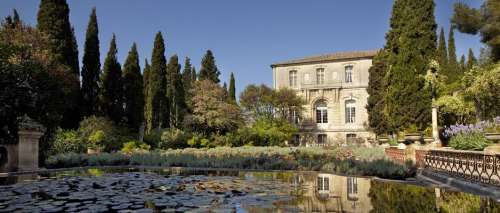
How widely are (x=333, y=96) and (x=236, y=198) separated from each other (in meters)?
34.7

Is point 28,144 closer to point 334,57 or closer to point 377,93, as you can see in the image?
point 377,93

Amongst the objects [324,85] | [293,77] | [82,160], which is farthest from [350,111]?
[82,160]

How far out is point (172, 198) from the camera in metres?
7.72

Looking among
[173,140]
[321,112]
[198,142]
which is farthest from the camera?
[321,112]

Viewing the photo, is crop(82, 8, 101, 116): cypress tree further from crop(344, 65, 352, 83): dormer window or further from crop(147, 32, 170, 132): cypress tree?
crop(344, 65, 352, 83): dormer window

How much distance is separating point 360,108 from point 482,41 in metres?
18.6

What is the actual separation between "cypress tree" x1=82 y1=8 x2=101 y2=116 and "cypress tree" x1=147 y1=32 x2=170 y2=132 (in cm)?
673

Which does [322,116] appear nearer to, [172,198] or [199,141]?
[199,141]

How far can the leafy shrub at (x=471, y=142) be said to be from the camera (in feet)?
43.2

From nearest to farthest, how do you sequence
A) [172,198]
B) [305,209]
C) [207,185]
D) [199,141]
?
1. [305,209]
2. [172,198]
3. [207,185]
4. [199,141]

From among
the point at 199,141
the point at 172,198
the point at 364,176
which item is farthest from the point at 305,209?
the point at 199,141

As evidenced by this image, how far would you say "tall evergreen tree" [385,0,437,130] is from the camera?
22594 millimetres

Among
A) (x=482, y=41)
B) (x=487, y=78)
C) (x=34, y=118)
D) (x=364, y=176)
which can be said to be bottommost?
(x=364, y=176)

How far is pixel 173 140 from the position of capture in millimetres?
29422
